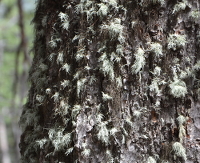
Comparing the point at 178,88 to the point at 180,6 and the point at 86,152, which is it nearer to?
the point at 180,6

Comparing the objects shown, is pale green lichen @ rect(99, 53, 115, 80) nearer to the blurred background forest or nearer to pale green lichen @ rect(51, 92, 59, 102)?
pale green lichen @ rect(51, 92, 59, 102)

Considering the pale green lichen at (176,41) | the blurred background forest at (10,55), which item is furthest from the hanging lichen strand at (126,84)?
the blurred background forest at (10,55)

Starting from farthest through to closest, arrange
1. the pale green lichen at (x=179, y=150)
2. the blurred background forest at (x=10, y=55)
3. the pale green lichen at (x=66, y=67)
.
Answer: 1. the blurred background forest at (x=10, y=55)
2. the pale green lichen at (x=66, y=67)
3. the pale green lichen at (x=179, y=150)

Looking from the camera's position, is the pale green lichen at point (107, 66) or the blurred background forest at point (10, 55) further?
the blurred background forest at point (10, 55)

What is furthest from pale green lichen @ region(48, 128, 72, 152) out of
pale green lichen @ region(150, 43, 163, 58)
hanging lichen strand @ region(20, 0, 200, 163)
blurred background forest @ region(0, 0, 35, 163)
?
blurred background forest @ region(0, 0, 35, 163)

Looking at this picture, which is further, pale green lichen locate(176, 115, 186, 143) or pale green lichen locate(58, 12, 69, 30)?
pale green lichen locate(58, 12, 69, 30)

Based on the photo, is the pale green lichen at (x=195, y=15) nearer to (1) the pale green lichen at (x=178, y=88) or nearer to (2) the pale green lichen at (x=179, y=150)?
(1) the pale green lichen at (x=178, y=88)

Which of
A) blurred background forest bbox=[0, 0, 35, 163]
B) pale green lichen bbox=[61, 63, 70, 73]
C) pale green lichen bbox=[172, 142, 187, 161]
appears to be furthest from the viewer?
blurred background forest bbox=[0, 0, 35, 163]

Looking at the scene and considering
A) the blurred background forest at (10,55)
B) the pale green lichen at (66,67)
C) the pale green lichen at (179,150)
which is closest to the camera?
the pale green lichen at (179,150)
